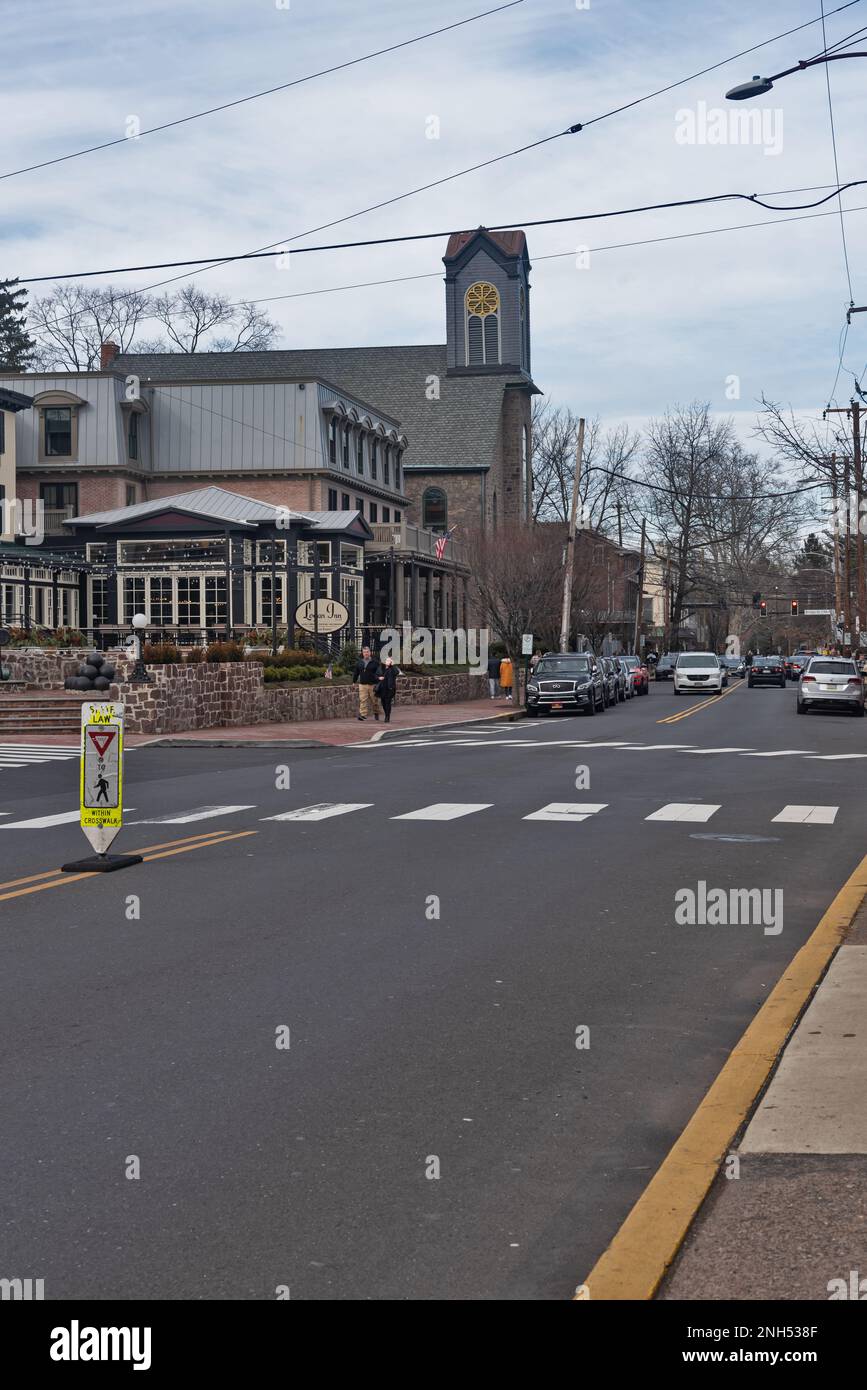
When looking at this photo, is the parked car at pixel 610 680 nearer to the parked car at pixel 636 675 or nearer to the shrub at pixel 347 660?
the parked car at pixel 636 675

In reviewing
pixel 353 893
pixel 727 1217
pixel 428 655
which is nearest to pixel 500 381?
pixel 428 655

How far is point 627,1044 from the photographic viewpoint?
6789mm

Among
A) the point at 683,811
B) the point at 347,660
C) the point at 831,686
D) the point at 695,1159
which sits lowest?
the point at 683,811

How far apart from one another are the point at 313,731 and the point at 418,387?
161ft

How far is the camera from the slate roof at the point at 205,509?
39312mm

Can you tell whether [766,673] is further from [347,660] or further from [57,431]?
[57,431]

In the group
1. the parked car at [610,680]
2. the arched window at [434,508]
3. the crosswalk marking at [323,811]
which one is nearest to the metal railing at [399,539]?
the parked car at [610,680]

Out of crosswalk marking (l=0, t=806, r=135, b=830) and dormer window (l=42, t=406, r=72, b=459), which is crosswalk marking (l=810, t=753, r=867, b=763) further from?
dormer window (l=42, t=406, r=72, b=459)

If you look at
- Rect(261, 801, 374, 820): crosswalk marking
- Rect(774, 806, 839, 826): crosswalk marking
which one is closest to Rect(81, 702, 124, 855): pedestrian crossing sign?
Rect(261, 801, 374, 820): crosswalk marking

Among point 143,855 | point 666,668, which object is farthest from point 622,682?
point 143,855

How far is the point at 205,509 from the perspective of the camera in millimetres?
39906

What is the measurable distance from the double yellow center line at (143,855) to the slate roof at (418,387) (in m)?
59.6
